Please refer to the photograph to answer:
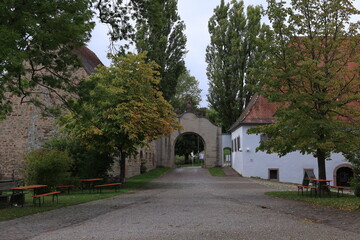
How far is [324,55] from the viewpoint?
1578 centimetres

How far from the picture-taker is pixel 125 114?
1945 cm

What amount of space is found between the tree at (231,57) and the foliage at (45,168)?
24.4 metres

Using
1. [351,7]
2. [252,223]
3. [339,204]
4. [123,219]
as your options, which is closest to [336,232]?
[252,223]

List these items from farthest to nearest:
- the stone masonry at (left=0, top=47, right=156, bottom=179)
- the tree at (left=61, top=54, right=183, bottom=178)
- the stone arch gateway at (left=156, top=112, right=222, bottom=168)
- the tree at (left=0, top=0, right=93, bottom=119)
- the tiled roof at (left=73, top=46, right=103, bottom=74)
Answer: the stone arch gateway at (left=156, top=112, right=222, bottom=168) → the tiled roof at (left=73, top=46, right=103, bottom=74) → the stone masonry at (left=0, top=47, right=156, bottom=179) → the tree at (left=61, top=54, right=183, bottom=178) → the tree at (left=0, top=0, right=93, bottom=119)

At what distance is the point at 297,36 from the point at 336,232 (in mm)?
10524

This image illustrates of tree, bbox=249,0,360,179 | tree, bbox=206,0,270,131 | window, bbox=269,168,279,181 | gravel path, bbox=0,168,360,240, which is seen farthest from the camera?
tree, bbox=206,0,270,131

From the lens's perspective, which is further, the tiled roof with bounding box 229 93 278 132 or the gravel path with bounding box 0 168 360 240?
the tiled roof with bounding box 229 93 278 132

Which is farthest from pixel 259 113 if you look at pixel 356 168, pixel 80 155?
pixel 356 168

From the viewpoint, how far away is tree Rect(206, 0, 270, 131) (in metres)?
38.8

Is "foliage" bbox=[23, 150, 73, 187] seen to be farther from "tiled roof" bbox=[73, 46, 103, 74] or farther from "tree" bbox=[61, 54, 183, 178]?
"tiled roof" bbox=[73, 46, 103, 74]

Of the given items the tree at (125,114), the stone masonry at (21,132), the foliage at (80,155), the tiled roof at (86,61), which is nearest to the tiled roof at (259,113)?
the stone masonry at (21,132)

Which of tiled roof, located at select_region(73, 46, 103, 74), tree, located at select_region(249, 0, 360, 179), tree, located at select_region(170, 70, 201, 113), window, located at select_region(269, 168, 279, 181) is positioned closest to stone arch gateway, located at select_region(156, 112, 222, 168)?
window, located at select_region(269, 168, 279, 181)

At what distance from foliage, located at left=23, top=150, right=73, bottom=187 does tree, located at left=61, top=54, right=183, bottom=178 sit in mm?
2272

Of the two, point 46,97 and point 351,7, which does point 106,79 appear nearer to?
point 46,97
